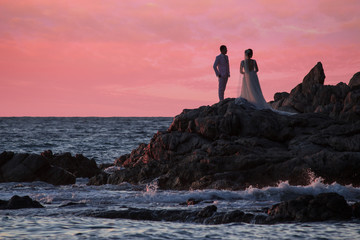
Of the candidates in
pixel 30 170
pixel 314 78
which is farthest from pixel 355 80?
pixel 30 170

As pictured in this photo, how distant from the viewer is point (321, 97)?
3167 cm

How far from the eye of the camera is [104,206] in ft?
44.2

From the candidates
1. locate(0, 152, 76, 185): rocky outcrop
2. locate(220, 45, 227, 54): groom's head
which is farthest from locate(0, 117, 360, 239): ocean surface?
locate(220, 45, 227, 54): groom's head

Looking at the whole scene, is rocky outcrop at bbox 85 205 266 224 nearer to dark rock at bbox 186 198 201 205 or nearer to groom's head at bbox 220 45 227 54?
dark rock at bbox 186 198 201 205

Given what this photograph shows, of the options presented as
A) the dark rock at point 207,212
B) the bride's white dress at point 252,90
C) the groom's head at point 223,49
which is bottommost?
the dark rock at point 207,212

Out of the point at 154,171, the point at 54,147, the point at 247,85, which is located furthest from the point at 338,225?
the point at 54,147

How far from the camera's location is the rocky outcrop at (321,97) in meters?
28.0

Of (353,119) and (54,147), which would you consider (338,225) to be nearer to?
(353,119)

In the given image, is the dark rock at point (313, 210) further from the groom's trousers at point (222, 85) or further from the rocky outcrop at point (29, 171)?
the rocky outcrop at point (29, 171)

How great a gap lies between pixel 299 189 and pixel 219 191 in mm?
2583

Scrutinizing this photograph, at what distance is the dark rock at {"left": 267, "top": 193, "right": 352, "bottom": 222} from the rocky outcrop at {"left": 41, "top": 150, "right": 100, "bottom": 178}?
16335 millimetres

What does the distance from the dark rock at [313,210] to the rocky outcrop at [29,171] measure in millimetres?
13900

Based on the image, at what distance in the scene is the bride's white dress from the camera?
2162cm

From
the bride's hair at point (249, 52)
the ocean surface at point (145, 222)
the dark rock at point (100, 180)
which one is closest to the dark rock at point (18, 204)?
the ocean surface at point (145, 222)
